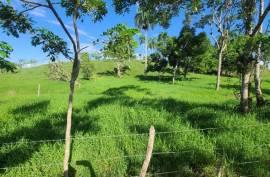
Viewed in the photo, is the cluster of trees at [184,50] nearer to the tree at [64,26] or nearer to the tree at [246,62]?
the tree at [246,62]

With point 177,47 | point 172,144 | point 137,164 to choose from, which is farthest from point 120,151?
point 177,47

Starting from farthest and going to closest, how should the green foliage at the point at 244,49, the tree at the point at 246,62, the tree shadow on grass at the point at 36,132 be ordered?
the tree at the point at 246,62 < the green foliage at the point at 244,49 < the tree shadow on grass at the point at 36,132

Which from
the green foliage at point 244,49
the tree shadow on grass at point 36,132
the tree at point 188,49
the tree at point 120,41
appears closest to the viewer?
the tree at point 120,41

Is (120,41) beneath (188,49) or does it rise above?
beneath

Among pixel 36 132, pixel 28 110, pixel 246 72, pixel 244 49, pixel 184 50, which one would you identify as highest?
pixel 184 50

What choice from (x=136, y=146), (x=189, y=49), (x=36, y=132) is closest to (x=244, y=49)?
(x=136, y=146)

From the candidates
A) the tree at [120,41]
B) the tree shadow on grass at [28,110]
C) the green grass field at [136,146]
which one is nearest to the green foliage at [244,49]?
the green grass field at [136,146]

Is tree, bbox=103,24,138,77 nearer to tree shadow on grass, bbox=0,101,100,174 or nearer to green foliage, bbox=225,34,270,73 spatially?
tree shadow on grass, bbox=0,101,100,174

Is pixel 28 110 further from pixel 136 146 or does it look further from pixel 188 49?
pixel 188 49

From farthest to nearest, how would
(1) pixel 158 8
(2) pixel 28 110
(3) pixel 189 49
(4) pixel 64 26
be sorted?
(3) pixel 189 49
(2) pixel 28 110
(1) pixel 158 8
(4) pixel 64 26

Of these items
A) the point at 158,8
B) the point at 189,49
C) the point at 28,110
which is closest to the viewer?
the point at 158,8

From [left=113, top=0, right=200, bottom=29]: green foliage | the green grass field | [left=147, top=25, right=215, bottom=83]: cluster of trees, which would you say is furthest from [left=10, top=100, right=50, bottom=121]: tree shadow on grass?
[left=147, top=25, right=215, bottom=83]: cluster of trees

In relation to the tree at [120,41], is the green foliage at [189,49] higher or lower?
higher

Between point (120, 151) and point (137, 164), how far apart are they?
0.64 metres
